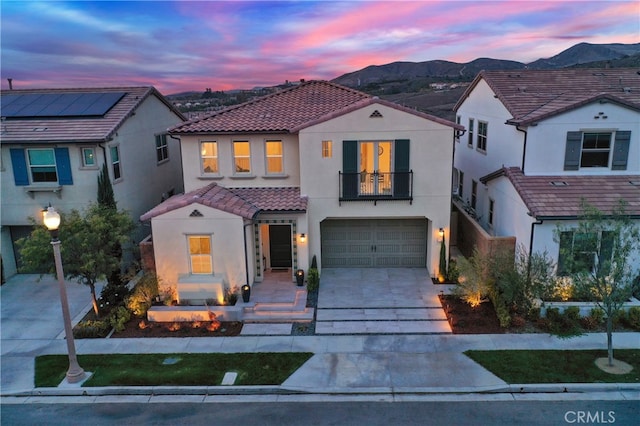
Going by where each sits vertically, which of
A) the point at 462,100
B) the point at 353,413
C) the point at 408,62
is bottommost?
the point at 353,413

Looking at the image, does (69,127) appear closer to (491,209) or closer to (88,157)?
(88,157)

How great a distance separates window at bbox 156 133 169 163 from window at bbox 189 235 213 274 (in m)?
9.25

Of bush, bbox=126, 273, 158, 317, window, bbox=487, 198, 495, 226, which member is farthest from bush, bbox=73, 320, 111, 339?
window, bbox=487, 198, 495, 226

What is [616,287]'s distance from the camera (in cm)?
1189

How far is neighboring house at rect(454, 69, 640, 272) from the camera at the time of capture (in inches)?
604

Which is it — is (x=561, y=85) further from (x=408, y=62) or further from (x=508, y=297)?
(x=408, y=62)

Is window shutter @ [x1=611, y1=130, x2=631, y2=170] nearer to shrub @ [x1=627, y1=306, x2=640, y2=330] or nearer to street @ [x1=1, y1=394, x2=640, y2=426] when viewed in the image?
shrub @ [x1=627, y1=306, x2=640, y2=330]

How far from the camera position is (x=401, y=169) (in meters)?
17.1

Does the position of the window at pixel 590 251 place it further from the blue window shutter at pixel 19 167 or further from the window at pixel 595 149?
the blue window shutter at pixel 19 167

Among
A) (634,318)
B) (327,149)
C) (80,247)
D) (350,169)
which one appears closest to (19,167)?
(80,247)

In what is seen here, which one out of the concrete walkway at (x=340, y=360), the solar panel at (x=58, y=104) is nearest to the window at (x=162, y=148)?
the solar panel at (x=58, y=104)

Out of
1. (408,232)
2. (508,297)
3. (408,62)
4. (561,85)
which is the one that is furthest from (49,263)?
(408,62)

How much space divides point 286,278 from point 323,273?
5.14 feet

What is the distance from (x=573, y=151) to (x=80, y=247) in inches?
655
